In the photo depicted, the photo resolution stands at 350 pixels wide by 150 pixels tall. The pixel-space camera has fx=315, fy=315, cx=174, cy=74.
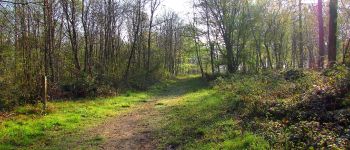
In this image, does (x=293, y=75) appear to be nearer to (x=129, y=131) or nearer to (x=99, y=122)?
(x=129, y=131)

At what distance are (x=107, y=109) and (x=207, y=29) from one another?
25.8 metres

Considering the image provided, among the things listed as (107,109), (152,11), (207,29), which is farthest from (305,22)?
(107,109)

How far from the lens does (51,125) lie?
12586 mm

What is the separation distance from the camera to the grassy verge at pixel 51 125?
10.3m

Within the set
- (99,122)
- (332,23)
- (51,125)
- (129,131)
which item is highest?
(332,23)

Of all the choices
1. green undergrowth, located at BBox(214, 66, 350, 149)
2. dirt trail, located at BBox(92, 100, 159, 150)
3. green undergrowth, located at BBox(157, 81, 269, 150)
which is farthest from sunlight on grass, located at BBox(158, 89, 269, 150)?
dirt trail, located at BBox(92, 100, 159, 150)

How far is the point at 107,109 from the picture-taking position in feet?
56.7

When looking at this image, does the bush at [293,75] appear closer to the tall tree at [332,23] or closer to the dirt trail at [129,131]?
the tall tree at [332,23]

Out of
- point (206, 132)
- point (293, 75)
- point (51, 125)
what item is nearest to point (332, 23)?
point (293, 75)

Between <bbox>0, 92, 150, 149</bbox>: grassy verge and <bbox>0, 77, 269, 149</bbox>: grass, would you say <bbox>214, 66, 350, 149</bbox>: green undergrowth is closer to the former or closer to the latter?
<bbox>0, 77, 269, 149</bbox>: grass

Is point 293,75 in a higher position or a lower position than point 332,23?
lower

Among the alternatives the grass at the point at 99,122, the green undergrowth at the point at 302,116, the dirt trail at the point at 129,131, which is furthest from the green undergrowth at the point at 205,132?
the dirt trail at the point at 129,131

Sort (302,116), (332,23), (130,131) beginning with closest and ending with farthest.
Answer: (302,116) → (130,131) → (332,23)

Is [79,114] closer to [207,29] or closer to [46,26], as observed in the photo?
[46,26]
